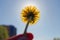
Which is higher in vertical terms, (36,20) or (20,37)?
(36,20)

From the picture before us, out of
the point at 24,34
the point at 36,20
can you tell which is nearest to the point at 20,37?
the point at 24,34

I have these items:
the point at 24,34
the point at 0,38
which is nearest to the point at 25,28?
the point at 24,34

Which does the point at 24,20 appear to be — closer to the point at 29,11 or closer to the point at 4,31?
the point at 29,11

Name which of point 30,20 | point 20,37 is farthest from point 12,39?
point 30,20

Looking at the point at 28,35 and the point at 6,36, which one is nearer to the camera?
the point at 28,35

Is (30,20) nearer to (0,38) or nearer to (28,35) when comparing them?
(28,35)

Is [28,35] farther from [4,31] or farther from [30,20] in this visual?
[4,31]

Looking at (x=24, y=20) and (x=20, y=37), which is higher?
(x=24, y=20)
